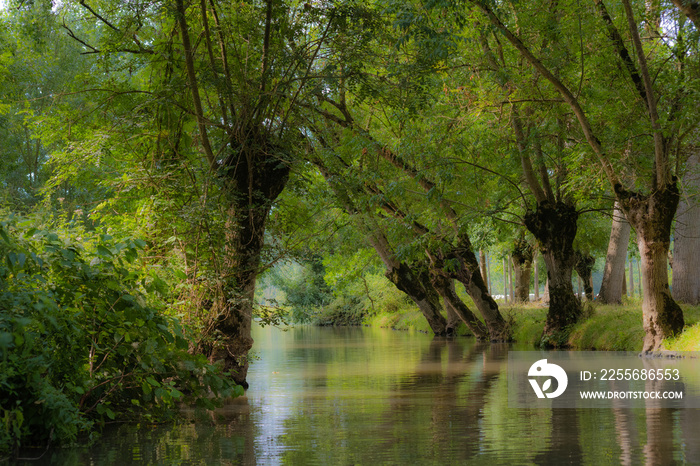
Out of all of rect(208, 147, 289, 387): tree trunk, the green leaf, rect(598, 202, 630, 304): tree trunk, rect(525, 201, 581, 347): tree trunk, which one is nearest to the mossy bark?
rect(525, 201, 581, 347): tree trunk

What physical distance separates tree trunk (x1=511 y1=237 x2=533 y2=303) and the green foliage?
74.9 feet

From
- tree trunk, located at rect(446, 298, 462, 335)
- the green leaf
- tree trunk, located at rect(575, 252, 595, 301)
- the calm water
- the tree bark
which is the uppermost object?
the tree bark

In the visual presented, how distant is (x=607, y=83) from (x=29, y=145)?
26.5 meters

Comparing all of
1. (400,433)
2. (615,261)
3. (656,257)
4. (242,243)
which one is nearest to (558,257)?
(615,261)

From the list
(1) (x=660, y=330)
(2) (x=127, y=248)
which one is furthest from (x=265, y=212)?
(1) (x=660, y=330)

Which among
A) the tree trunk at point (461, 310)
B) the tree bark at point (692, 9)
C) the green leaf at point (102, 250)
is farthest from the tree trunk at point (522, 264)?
the green leaf at point (102, 250)

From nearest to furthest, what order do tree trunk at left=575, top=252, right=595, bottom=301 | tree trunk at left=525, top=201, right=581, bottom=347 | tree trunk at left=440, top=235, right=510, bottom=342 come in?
tree trunk at left=525, top=201, right=581, bottom=347, tree trunk at left=440, top=235, right=510, bottom=342, tree trunk at left=575, top=252, right=595, bottom=301

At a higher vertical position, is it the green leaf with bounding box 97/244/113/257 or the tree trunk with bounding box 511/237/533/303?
the tree trunk with bounding box 511/237/533/303

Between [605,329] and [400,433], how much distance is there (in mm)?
12810

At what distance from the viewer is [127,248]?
6906 millimetres

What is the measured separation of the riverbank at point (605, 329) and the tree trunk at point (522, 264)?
12.4 feet

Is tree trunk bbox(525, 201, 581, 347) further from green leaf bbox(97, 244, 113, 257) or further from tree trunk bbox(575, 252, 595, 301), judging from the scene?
green leaf bbox(97, 244, 113, 257)

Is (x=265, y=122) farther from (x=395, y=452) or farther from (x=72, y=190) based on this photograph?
(x=72, y=190)

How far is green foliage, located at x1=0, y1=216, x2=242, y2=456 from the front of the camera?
5.77m
